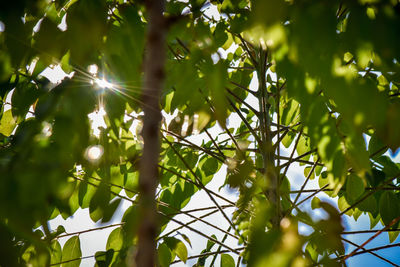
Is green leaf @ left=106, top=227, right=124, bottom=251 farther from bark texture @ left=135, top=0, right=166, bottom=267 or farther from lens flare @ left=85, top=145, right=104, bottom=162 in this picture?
bark texture @ left=135, top=0, right=166, bottom=267

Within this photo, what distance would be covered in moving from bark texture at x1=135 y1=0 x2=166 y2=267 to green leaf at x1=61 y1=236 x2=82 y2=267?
1244 mm

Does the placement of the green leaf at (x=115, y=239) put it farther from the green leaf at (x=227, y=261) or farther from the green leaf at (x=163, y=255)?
the green leaf at (x=227, y=261)

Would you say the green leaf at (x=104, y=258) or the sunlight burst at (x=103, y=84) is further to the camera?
the green leaf at (x=104, y=258)

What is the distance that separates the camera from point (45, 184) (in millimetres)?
414

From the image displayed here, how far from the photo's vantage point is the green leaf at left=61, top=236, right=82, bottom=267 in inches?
57.2

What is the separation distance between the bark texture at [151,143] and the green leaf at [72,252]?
49.0 inches

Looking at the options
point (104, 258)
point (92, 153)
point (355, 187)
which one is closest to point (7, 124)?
point (104, 258)

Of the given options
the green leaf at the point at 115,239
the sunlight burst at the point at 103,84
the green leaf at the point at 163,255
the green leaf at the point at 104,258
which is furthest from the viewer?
the green leaf at the point at 115,239

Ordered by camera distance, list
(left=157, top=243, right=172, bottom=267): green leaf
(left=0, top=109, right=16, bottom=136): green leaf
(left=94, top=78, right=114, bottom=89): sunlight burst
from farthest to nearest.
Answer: (left=0, top=109, right=16, bottom=136): green leaf → (left=157, top=243, right=172, bottom=267): green leaf → (left=94, top=78, right=114, bottom=89): sunlight burst

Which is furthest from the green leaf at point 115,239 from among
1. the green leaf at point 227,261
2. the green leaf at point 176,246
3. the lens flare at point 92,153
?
the lens flare at point 92,153

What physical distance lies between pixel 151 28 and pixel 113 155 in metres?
0.47

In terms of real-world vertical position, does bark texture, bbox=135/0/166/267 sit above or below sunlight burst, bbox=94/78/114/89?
below

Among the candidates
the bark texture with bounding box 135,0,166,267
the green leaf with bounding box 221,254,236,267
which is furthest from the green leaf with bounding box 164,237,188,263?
the bark texture with bounding box 135,0,166,267

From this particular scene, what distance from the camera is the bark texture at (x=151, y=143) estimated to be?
0.36 m
